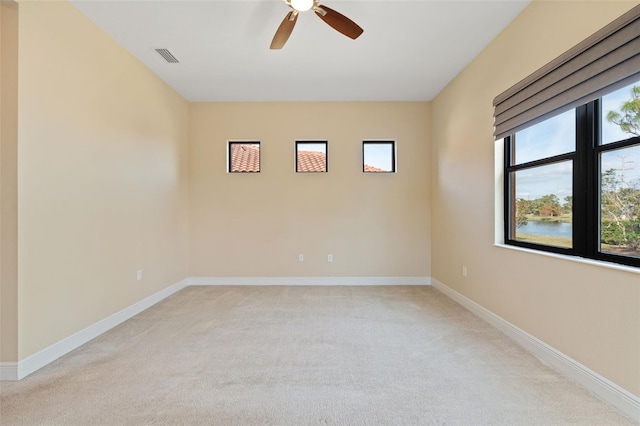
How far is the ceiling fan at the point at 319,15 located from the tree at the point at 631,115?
179 cm

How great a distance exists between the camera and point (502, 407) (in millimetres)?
1678

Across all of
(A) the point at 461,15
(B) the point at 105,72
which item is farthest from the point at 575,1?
(B) the point at 105,72

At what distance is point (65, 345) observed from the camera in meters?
2.32

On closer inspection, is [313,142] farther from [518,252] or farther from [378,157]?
[518,252]

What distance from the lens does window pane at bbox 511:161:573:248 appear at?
216 centimetres

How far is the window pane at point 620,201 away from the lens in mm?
1694

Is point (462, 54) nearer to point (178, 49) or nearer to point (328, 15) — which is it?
point (328, 15)

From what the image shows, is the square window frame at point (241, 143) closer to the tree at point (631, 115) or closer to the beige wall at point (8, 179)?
the beige wall at point (8, 179)

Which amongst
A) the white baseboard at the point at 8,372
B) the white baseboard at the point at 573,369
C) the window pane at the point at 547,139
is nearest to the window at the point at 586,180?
the window pane at the point at 547,139

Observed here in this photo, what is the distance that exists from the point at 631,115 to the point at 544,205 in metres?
0.86

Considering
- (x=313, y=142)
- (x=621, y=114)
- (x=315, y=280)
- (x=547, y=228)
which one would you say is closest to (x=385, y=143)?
(x=313, y=142)

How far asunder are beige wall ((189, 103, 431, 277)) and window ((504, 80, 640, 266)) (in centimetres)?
198

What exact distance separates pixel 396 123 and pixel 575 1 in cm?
266

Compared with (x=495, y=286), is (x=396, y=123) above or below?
above
